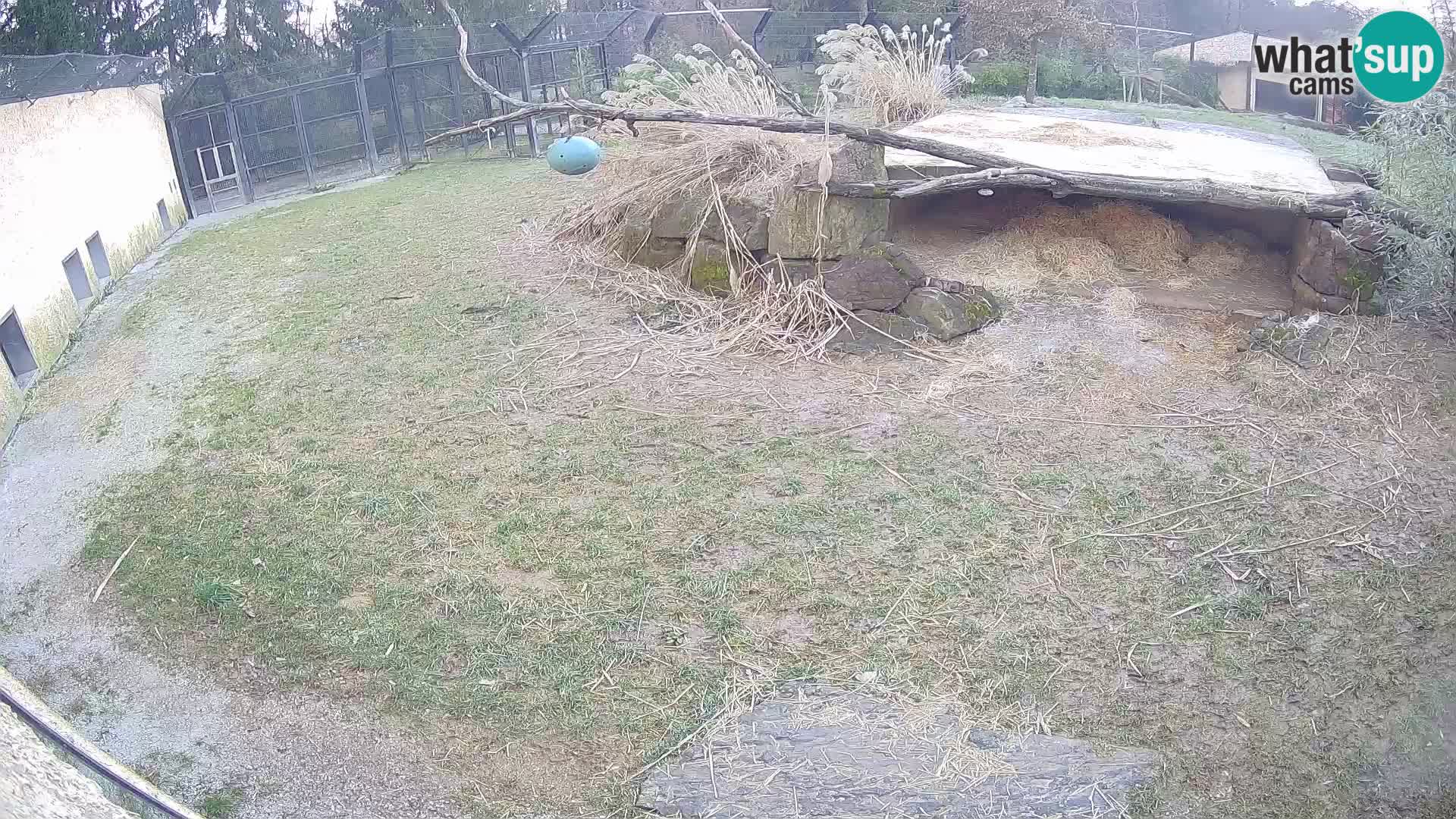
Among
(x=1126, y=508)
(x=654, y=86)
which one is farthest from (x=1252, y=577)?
(x=654, y=86)

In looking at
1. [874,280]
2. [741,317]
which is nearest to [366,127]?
[741,317]

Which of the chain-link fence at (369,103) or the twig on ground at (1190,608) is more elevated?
the chain-link fence at (369,103)

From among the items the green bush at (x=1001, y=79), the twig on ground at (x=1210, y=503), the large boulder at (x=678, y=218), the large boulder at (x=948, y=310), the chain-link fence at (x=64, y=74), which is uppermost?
Result: the chain-link fence at (x=64, y=74)

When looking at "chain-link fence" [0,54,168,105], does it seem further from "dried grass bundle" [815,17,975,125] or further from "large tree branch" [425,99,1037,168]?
"dried grass bundle" [815,17,975,125]

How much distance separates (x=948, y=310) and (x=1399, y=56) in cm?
393

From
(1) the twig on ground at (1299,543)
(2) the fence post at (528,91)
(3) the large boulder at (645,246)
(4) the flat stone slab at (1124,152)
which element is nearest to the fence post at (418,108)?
(2) the fence post at (528,91)

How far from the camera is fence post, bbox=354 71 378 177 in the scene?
44.0 ft

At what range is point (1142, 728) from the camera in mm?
3068

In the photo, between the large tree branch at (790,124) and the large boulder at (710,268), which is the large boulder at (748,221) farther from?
the large tree branch at (790,124)

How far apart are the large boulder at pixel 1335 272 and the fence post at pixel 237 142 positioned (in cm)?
1138

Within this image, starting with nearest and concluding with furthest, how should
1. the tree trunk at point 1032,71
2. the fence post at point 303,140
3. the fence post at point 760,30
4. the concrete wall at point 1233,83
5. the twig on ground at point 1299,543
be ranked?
the twig on ground at point 1299,543 < the fence post at point 303,140 < the fence post at point 760,30 < the tree trunk at point 1032,71 < the concrete wall at point 1233,83

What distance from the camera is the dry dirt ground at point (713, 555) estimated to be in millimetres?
3102

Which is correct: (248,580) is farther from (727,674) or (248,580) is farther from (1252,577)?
(1252,577)

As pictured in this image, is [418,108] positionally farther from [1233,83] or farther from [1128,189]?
[1233,83]
